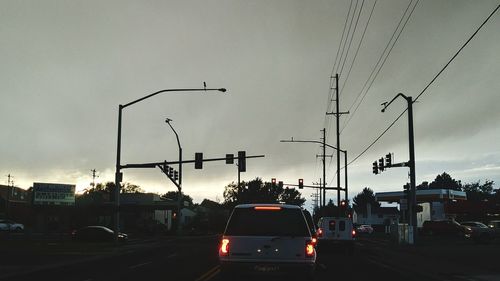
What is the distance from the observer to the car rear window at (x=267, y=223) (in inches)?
419

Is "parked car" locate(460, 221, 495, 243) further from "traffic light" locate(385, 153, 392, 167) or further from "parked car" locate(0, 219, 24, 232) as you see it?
"parked car" locate(0, 219, 24, 232)

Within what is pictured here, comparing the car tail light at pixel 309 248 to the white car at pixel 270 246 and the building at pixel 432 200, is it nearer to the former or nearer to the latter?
the white car at pixel 270 246

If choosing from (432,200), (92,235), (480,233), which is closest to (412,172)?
(480,233)

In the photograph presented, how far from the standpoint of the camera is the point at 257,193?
147375 mm

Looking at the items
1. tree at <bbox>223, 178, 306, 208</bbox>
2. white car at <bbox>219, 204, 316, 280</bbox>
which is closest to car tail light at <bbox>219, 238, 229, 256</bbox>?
white car at <bbox>219, 204, 316, 280</bbox>

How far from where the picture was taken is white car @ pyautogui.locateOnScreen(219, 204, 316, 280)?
10.4 metres

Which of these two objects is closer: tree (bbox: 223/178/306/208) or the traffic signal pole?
the traffic signal pole

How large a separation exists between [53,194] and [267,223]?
58828 mm

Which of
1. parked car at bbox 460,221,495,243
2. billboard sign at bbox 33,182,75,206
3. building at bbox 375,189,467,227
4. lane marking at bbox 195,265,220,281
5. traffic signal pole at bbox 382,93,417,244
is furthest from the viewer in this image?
building at bbox 375,189,467,227

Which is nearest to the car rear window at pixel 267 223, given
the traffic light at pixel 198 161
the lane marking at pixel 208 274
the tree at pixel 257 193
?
the lane marking at pixel 208 274

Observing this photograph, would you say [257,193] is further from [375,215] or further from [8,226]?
[8,226]

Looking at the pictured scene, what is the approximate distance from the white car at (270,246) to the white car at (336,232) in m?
18.4

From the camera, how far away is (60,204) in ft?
217

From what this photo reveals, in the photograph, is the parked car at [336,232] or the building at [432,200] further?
the building at [432,200]
